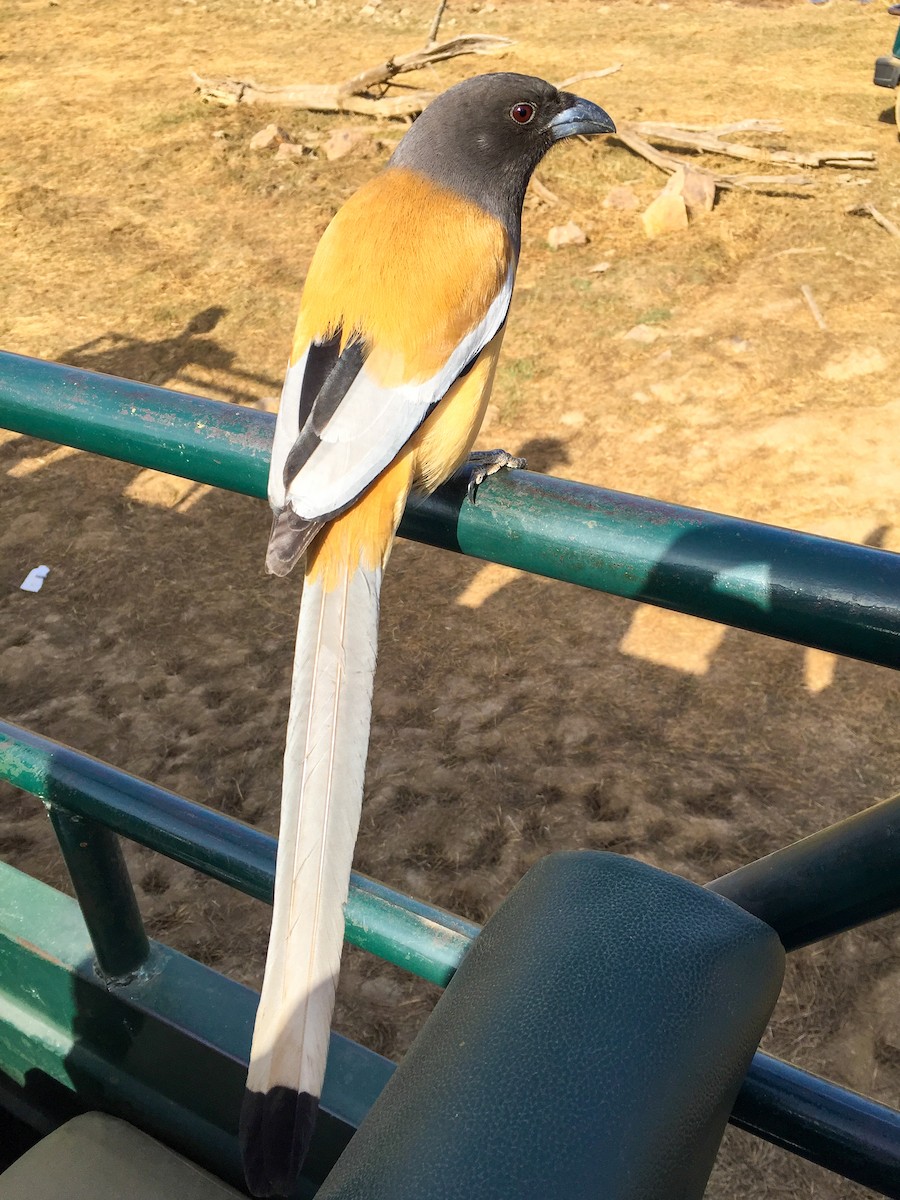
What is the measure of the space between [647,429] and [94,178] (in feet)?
23.4

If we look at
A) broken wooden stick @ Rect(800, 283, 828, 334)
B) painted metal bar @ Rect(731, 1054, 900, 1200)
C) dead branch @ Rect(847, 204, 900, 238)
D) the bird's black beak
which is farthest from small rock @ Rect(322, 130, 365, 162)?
painted metal bar @ Rect(731, 1054, 900, 1200)

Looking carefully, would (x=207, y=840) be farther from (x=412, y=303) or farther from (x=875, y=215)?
(x=875, y=215)

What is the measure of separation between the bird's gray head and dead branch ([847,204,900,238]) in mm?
7218

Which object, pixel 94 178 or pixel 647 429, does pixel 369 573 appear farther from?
pixel 94 178

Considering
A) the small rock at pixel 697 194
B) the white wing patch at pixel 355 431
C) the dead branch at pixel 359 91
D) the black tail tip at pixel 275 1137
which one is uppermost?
the white wing patch at pixel 355 431

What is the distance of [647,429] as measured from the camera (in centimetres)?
723

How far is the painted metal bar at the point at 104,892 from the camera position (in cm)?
155

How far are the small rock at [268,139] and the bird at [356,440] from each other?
923 centimetres

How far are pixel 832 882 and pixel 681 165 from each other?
33.1 feet

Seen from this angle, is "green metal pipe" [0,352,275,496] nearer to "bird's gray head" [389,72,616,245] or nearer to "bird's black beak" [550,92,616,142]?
"bird's gray head" [389,72,616,245]

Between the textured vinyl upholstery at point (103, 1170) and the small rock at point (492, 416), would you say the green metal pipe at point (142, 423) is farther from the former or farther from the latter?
the small rock at point (492, 416)

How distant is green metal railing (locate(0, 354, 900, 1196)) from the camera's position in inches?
39.6

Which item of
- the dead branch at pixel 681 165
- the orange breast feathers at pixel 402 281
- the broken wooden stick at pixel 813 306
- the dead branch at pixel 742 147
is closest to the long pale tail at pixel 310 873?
the orange breast feathers at pixel 402 281

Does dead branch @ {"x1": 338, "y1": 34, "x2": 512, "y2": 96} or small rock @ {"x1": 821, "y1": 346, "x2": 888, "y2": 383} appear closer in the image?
small rock @ {"x1": 821, "y1": 346, "x2": 888, "y2": 383}
